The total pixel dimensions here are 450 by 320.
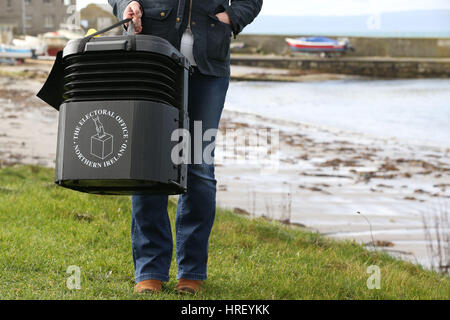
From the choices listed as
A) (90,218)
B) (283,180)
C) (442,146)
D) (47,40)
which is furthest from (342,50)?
(90,218)

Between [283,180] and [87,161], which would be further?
[283,180]

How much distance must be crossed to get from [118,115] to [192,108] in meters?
0.47

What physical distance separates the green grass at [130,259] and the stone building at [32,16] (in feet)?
94.3

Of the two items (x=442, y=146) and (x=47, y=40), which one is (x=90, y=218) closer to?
(x=442, y=146)

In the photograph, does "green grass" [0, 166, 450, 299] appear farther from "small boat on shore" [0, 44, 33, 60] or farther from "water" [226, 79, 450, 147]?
"small boat on shore" [0, 44, 33, 60]

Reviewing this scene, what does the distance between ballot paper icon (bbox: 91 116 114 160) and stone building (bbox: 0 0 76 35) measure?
101 ft

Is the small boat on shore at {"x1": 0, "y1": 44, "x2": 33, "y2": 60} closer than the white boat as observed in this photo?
Yes

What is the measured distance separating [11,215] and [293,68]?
31740 millimetres

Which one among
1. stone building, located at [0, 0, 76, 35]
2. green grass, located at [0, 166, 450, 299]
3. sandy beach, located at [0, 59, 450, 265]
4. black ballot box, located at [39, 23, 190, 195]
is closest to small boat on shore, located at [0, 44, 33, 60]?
stone building, located at [0, 0, 76, 35]

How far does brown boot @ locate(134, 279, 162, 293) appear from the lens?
8.94ft

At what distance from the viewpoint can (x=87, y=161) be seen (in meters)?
2.29

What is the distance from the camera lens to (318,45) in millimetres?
39406

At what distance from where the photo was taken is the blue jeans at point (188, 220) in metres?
2.70

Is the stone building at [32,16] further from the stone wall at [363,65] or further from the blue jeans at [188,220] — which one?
the blue jeans at [188,220]
